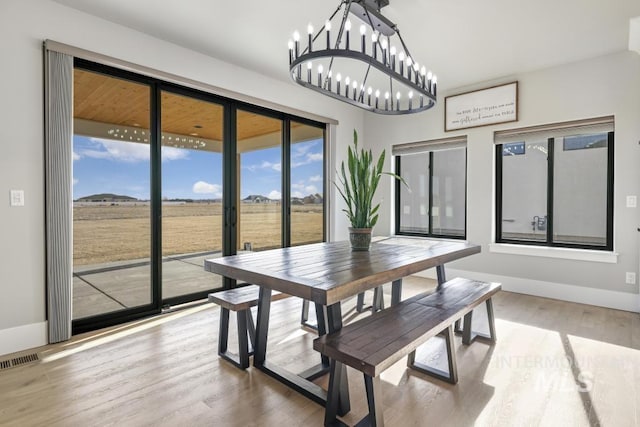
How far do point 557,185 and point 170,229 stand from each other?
4.46m

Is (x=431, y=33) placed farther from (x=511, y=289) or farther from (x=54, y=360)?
(x=54, y=360)

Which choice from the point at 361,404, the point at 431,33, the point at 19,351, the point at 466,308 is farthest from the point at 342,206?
the point at 19,351

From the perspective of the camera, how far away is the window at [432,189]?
4938 millimetres

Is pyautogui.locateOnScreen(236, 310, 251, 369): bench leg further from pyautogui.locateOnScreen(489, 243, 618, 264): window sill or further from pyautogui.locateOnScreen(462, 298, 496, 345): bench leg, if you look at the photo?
pyautogui.locateOnScreen(489, 243, 618, 264): window sill

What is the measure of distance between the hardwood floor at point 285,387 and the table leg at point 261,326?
89 millimetres

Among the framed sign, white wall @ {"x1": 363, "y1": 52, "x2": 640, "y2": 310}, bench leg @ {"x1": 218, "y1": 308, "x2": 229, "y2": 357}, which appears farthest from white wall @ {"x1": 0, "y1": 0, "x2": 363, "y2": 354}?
white wall @ {"x1": 363, "y1": 52, "x2": 640, "y2": 310}

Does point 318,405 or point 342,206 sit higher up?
point 342,206

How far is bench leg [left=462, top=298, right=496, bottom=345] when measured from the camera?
2668 mm

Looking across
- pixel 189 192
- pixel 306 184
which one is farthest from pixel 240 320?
pixel 306 184

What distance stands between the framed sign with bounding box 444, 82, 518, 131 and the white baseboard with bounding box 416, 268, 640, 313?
6.49ft

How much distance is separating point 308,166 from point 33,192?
10.3 ft

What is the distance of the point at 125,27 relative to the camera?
10.1 feet

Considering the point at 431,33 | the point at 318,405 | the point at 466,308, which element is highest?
the point at 431,33

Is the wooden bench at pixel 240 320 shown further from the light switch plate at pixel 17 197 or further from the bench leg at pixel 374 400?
the light switch plate at pixel 17 197
